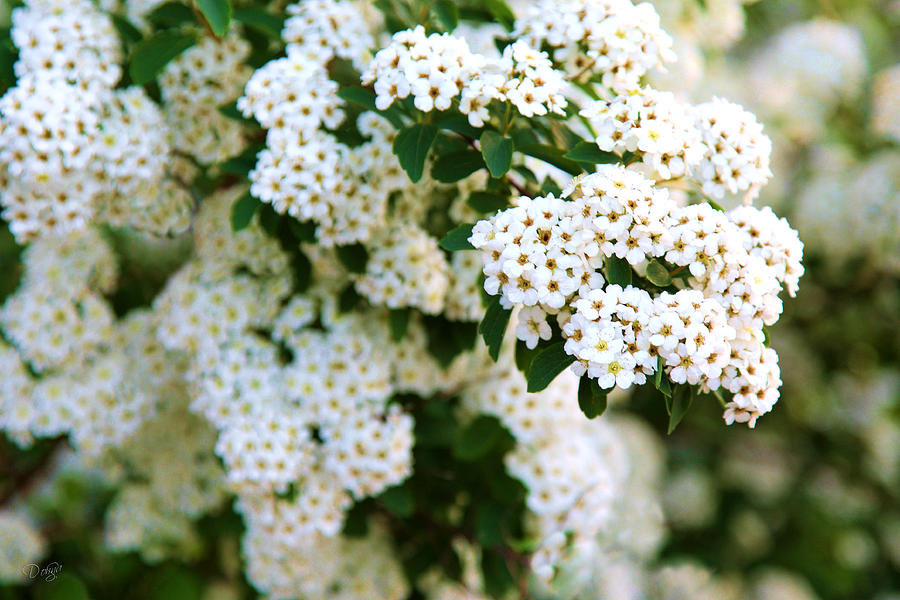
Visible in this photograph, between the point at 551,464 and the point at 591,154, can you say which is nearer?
the point at 591,154

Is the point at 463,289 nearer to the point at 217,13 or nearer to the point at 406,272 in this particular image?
the point at 406,272

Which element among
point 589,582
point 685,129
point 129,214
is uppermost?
point 685,129

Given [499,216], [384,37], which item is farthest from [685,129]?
[384,37]

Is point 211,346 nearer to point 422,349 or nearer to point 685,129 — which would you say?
point 422,349

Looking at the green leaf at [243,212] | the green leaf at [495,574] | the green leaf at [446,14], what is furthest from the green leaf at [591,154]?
the green leaf at [495,574]

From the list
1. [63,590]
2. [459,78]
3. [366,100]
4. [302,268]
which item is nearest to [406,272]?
[302,268]

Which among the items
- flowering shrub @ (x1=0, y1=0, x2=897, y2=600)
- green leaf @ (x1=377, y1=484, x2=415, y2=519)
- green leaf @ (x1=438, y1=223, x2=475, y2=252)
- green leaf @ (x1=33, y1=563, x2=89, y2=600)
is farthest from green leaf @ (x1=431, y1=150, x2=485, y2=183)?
green leaf @ (x1=33, y1=563, x2=89, y2=600)

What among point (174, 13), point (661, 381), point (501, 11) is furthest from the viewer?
point (174, 13)

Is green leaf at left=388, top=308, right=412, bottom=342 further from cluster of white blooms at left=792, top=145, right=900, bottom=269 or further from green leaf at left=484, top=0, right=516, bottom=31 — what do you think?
cluster of white blooms at left=792, top=145, right=900, bottom=269
